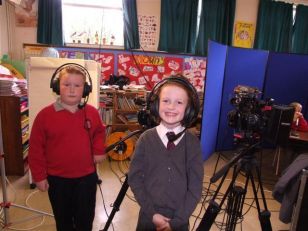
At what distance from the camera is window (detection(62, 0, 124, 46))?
153 inches

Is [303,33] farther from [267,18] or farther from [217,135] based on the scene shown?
[217,135]

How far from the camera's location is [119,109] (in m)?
3.38

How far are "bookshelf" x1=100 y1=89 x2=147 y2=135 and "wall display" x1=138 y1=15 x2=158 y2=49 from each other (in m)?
1.09

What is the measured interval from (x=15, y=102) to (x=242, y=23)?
371cm

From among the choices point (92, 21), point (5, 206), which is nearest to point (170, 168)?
point (5, 206)

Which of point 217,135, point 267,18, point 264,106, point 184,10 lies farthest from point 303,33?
point 264,106

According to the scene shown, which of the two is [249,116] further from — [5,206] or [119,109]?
[119,109]

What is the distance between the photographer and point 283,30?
4336 mm

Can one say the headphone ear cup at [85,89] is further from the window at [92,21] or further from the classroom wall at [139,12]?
the window at [92,21]

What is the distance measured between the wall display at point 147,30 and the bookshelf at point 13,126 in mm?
2024

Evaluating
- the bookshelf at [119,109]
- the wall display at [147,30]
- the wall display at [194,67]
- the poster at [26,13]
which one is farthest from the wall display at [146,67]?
the poster at [26,13]

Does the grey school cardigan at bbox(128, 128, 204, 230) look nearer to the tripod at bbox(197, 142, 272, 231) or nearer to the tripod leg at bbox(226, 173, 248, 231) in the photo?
the tripod at bbox(197, 142, 272, 231)

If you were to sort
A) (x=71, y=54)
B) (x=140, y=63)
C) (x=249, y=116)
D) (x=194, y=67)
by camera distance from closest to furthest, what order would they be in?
(x=249, y=116) → (x=71, y=54) → (x=140, y=63) → (x=194, y=67)

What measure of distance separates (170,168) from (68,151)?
24.1 inches
